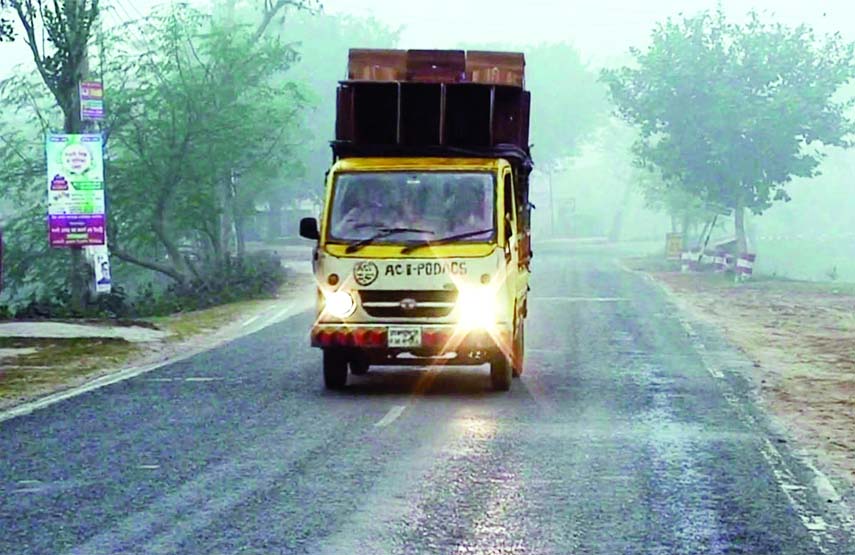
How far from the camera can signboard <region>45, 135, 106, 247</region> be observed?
26.8 meters

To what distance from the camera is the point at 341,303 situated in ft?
50.0

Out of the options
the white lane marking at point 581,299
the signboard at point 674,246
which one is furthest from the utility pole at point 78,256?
the signboard at point 674,246

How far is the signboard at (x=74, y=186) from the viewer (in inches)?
1055

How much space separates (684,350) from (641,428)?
8372 mm

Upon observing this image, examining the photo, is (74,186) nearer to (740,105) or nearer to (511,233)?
(511,233)

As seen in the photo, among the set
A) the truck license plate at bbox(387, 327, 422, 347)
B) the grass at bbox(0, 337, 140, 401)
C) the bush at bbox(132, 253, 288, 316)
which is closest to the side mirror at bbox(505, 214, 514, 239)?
the truck license plate at bbox(387, 327, 422, 347)

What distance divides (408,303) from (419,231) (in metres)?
0.77

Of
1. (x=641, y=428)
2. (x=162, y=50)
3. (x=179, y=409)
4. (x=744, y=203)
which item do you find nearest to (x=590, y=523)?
(x=641, y=428)

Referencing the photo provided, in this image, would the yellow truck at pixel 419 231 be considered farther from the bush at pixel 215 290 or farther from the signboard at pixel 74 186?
the bush at pixel 215 290

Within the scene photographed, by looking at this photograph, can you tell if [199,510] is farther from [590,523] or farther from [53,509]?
[590,523]

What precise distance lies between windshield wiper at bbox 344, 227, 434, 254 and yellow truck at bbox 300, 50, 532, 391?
0.01m

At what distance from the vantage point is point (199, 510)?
9148mm

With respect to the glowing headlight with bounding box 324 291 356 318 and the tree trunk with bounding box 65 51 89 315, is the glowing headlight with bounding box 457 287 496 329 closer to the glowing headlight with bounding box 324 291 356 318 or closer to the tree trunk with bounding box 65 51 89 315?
the glowing headlight with bounding box 324 291 356 318

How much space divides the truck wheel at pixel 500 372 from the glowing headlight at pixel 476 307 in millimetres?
457
